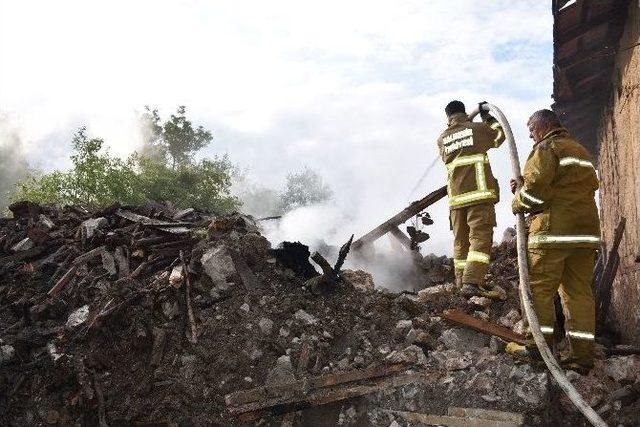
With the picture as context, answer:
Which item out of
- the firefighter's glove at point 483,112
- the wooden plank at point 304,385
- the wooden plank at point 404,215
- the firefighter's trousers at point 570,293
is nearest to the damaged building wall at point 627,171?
the firefighter's trousers at point 570,293

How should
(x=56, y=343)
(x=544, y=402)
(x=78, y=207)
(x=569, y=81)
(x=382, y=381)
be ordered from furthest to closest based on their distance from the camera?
(x=78, y=207) < (x=569, y=81) < (x=56, y=343) < (x=382, y=381) < (x=544, y=402)

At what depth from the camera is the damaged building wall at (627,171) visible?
4.51 m

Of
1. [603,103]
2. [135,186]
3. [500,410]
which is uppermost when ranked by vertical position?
[135,186]

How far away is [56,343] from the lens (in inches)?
193

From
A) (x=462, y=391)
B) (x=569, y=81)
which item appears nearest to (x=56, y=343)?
(x=462, y=391)

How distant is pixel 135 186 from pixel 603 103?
2555 cm

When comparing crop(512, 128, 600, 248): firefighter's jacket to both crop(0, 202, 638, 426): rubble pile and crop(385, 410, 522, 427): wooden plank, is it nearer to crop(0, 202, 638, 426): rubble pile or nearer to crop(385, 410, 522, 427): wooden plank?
crop(0, 202, 638, 426): rubble pile

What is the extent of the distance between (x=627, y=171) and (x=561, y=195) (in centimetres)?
169

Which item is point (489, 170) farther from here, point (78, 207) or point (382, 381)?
point (78, 207)

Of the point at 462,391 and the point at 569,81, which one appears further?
the point at 569,81

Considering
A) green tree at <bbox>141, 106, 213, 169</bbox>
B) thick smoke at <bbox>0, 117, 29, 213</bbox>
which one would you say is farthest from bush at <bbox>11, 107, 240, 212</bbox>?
thick smoke at <bbox>0, 117, 29, 213</bbox>

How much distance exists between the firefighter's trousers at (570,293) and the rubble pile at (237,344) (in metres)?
0.35

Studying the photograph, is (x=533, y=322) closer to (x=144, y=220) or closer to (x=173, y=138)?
(x=144, y=220)

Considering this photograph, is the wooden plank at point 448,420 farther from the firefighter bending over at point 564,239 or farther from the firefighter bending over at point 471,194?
the firefighter bending over at point 471,194
